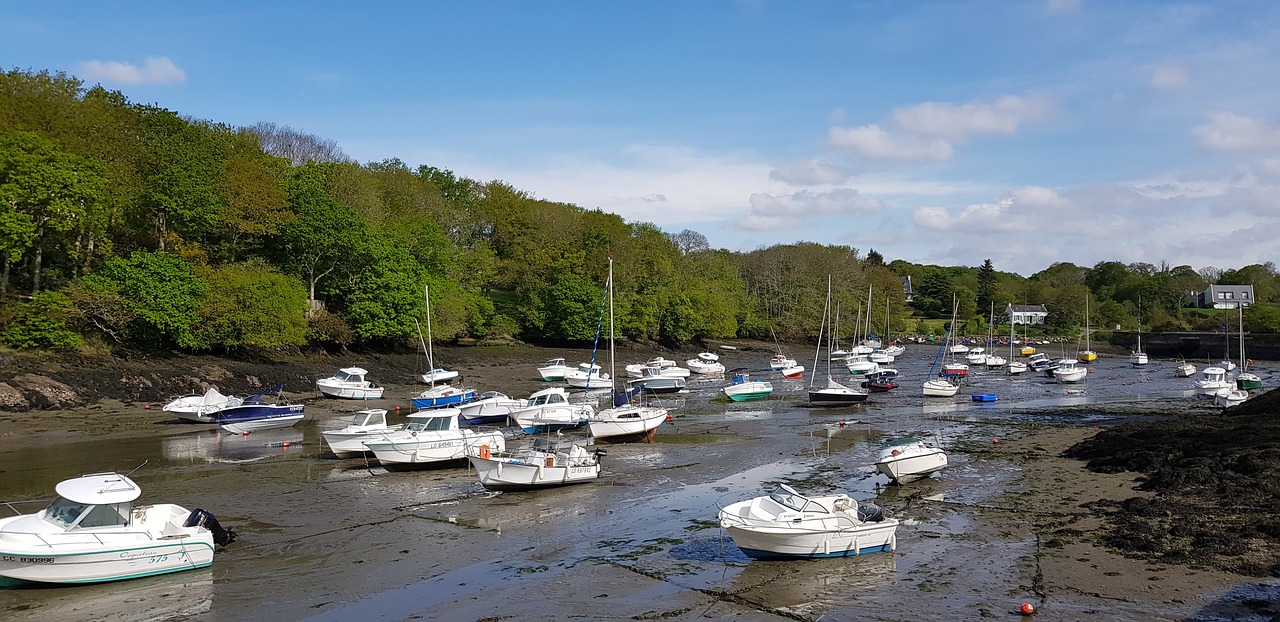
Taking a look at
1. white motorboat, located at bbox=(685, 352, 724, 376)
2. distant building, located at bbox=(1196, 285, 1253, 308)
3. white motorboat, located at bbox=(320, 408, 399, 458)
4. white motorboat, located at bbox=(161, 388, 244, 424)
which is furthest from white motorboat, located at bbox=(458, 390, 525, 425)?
distant building, located at bbox=(1196, 285, 1253, 308)

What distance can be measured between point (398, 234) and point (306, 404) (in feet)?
91.1

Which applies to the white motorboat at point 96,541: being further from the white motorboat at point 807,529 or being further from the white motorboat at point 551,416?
the white motorboat at point 551,416

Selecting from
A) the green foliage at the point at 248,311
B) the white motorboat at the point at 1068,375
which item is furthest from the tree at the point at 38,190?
the white motorboat at the point at 1068,375

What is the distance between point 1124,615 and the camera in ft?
47.6

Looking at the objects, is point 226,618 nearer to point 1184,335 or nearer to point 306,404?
point 306,404

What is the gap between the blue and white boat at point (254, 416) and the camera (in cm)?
3834

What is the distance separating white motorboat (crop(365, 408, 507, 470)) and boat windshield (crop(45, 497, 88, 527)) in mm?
12091

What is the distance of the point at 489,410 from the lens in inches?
1636

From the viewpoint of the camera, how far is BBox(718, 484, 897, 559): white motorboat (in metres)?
18.0

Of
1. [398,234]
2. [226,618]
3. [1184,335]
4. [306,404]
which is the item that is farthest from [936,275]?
[226,618]

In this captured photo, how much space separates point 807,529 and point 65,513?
15.6 metres

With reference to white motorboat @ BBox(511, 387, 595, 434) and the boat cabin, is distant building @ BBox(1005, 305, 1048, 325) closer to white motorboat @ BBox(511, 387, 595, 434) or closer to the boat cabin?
white motorboat @ BBox(511, 387, 595, 434)

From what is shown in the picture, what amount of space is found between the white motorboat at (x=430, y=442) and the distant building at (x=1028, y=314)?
135249 millimetres

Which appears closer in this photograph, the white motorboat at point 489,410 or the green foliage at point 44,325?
the white motorboat at point 489,410
